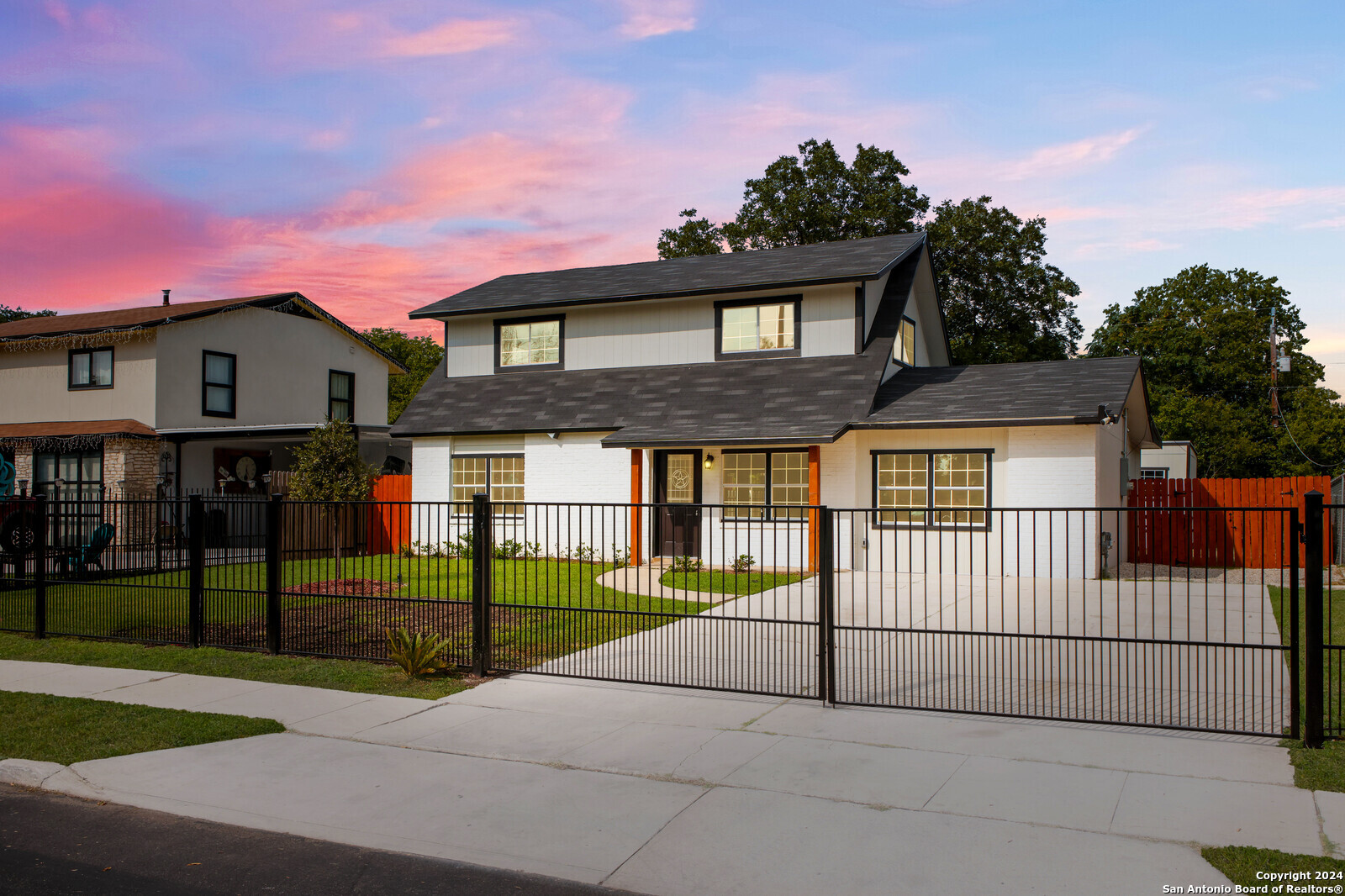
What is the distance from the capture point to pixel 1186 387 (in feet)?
172

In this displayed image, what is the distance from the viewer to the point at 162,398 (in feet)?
90.5

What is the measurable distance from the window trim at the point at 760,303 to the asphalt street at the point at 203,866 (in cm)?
1802

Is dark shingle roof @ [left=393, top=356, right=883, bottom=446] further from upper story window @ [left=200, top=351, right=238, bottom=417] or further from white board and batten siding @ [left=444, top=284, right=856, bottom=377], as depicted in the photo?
upper story window @ [left=200, top=351, right=238, bottom=417]

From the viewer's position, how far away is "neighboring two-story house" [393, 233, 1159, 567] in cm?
1889

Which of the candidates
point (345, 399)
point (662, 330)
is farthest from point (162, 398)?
point (662, 330)

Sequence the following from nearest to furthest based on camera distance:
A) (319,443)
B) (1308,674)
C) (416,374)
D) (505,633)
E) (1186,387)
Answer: (1308,674), (505,633), (319,443), (1186,387), (416,374)

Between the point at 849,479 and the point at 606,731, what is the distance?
12.6 metres

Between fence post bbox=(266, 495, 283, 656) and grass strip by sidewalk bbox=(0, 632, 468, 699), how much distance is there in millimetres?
221

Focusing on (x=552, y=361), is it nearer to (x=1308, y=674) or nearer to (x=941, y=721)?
(x=941, y=721)

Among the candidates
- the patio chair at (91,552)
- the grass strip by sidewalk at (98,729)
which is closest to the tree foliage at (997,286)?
the patio chair at (91,552)

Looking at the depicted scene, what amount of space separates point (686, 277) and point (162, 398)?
15.1 metres

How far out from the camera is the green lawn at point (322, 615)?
1066 cm

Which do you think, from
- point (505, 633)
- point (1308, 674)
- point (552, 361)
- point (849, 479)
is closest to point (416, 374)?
point (552, 361)

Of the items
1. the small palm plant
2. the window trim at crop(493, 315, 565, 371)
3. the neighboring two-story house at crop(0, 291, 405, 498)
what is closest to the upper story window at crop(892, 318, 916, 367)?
the window trim at crop(493, 315, 565, 371)
